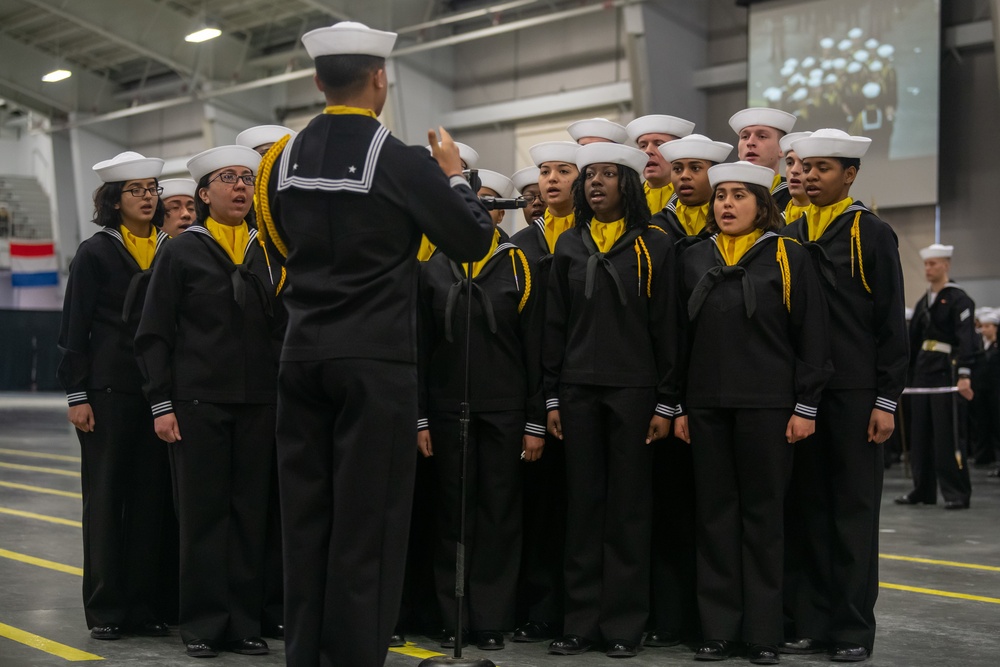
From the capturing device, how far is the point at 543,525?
16.1 feet

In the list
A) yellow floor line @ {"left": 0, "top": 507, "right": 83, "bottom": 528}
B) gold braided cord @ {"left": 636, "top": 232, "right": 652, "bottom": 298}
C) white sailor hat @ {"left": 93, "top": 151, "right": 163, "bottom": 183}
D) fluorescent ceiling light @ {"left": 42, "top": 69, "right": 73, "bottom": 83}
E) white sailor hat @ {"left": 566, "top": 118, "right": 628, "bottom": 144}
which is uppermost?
fluorescent ceiling light @ {"left": 42, "top": 69, "right": 73, "bottom": 83}

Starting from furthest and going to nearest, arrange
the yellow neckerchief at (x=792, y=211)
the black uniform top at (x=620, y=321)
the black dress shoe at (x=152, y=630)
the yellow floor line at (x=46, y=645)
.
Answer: the yellow neckerchief at (x=792, y=211) → the black dress shoe at (x=152, y=630) → the black uniform top at (x=620, y=321) → the yellow floor line at (x=46, y=645)

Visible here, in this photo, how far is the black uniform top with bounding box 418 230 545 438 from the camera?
4664 millimetres

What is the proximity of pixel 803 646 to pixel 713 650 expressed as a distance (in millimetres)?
404

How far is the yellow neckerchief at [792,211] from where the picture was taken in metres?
4.98

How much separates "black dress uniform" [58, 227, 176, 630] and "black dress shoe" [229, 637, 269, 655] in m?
0.52

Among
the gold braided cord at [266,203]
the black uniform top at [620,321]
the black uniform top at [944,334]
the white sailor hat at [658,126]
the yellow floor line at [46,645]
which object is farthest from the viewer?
the black uniform top at [944,334]

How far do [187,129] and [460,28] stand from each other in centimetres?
832

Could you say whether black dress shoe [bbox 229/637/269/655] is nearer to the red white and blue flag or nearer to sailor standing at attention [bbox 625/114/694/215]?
sailor standing at attention [bbox 625/114/694/215]

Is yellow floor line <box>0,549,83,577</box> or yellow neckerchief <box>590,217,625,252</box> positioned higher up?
yellow neckerchief <box>590,217,625,252</box>

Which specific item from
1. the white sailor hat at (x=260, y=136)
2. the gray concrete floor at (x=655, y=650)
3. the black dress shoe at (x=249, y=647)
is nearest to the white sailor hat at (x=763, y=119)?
the white sailor hat at (x=260, y=136)

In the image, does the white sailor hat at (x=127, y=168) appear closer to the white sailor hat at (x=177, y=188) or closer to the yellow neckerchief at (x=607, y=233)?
the white sailor hat at (x=177, y=188)

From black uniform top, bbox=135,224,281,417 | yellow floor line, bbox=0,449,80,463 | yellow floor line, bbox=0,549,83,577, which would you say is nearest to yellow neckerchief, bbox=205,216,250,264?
black uniform top, bbox=135,224,281,417

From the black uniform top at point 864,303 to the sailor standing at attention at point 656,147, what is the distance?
86 centimetres
